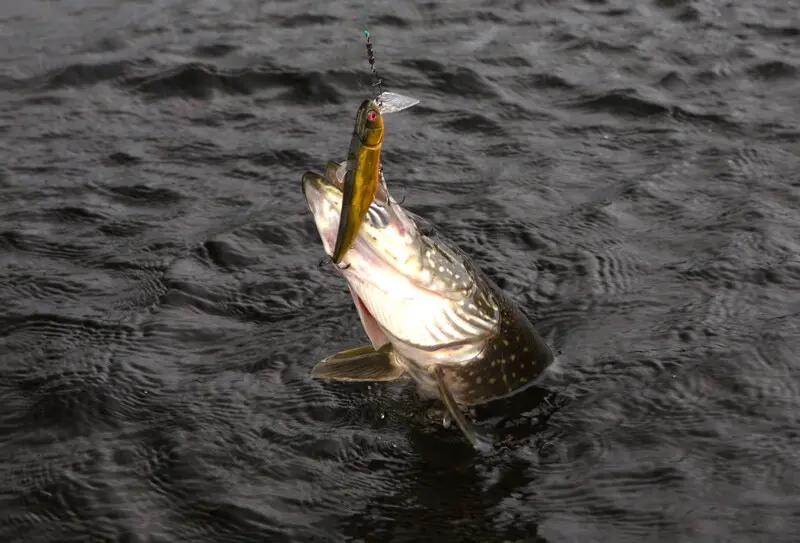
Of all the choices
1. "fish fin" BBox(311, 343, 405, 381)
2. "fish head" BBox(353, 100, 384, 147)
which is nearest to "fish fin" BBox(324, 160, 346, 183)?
"fish head" BBox(353, 100, 384, 147)

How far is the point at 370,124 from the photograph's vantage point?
4355mm

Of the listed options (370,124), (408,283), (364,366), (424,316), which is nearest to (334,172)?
(370,124)

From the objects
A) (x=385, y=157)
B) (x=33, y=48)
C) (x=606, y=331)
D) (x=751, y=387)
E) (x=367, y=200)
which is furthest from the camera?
(x=33, y=48)

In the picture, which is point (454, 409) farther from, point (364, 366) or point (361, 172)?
point (361, 172)

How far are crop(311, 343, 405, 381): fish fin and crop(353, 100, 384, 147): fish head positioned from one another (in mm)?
1377

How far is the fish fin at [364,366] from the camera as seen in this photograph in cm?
552

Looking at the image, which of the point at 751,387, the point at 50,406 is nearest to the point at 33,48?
the point at 50,406

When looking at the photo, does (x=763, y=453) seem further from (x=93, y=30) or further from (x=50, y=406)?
(x=93, y=30)

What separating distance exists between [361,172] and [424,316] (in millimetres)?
896

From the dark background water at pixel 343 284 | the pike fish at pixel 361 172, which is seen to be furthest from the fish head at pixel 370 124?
the dark background water at pixel 343 284

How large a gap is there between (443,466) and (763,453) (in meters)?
1.45

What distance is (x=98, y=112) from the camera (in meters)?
9.03

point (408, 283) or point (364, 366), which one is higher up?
point (408, 283)

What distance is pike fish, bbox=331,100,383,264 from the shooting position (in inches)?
172
